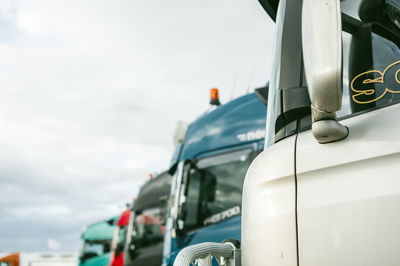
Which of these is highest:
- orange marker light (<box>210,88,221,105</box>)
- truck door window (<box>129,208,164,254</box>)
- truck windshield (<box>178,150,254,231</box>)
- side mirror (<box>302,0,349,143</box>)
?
orange marker light (<box>210,88,221,105</box>)

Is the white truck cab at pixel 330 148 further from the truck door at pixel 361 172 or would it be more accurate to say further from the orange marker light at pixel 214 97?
the orange marker light at pixel 214 97

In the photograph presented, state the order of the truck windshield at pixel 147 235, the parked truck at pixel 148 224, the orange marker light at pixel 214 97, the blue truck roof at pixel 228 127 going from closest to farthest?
the blue truck roof at pixel 228 127 → the orange marker light at pixel 214 97 → the parked truck at pixel 148 224 → the truck windshield at pixel 147 235

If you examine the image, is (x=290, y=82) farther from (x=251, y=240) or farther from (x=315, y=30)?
(x=251, y=240)

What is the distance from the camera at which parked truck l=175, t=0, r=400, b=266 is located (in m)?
1.44

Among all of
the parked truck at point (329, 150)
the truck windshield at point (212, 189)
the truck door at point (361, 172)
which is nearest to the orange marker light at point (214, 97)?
the truck windshield at point (212, 189)

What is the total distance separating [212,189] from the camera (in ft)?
21.7

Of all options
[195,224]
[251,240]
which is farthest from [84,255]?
[251,240]

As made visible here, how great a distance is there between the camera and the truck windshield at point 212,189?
6285mm

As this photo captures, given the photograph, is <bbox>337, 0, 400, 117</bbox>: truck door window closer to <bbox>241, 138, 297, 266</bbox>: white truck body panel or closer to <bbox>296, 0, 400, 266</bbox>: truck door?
<bbox>296, 0, 400, 266</bbox>: truck door

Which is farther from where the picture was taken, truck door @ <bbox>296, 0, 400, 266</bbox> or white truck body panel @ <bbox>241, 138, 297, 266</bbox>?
white truck body panel @ <bbox>241, 138, 297, 266</bbox>

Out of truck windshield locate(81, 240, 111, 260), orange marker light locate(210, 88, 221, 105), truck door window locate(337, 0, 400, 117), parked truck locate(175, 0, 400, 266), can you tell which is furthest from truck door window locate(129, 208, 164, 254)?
truck door window locate(337, 0, 400, 117)

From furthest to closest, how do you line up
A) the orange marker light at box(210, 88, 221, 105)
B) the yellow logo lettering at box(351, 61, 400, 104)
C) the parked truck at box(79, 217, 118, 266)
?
1. the parked truck at box(79, 217, 118, 266)
2. the orange marker light at box(210, 88, 221, 105)
3. the yellow logo lettering at box(351, 61, 400, 104)

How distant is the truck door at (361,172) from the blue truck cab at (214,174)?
429cm

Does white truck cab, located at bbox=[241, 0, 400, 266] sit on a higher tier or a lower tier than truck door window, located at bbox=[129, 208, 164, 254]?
lower
